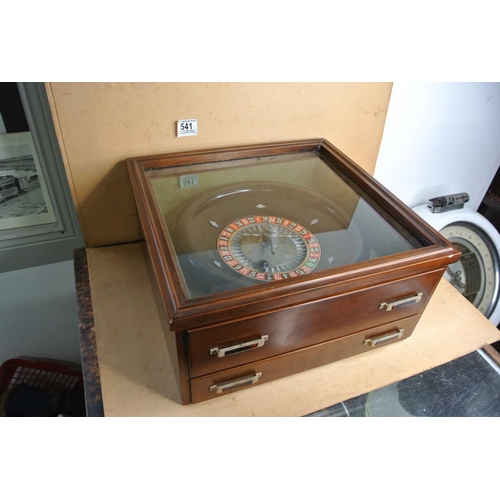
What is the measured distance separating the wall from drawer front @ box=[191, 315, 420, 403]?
0.60m

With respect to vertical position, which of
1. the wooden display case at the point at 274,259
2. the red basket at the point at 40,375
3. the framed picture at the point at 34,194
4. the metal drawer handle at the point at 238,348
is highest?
the framed picture at the point at 34,194

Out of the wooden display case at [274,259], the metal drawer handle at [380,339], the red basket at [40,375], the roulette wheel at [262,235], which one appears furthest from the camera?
the red basket at [40,375]

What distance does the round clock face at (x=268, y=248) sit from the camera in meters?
0.86

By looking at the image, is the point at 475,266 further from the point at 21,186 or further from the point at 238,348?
the point at 21,186

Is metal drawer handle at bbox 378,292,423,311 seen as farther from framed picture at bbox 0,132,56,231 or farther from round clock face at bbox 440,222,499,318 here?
framed picture at bbox 0,132,56,231

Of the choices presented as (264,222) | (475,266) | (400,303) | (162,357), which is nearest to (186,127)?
(264,222)

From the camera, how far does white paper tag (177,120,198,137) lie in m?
1.08

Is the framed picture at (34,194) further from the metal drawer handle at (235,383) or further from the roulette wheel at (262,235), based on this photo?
the metal drawer handle at (235,383)

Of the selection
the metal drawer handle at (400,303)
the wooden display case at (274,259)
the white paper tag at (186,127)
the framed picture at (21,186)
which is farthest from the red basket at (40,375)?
the metal drawer handle at (400,303)

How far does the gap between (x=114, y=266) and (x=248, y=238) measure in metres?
0.45

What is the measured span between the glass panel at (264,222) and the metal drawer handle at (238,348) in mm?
111

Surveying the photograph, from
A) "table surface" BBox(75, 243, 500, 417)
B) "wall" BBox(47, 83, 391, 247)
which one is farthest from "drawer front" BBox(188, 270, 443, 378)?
"wall" BBox(47, 83, 391, 247)

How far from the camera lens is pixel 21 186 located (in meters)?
1.20

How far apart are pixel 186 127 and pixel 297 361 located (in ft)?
2.24
